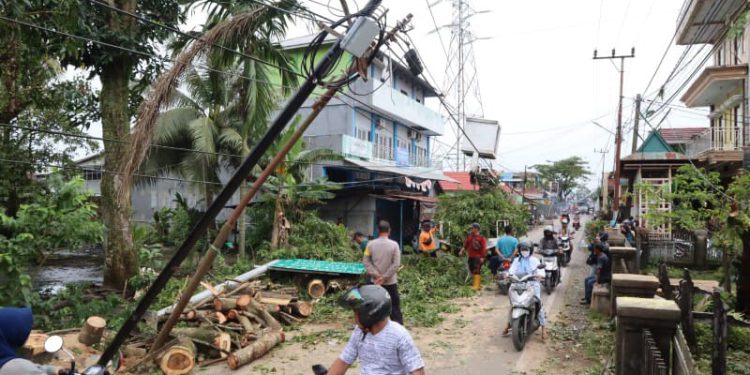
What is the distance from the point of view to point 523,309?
760 centimetres

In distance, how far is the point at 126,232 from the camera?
11344 millimetres

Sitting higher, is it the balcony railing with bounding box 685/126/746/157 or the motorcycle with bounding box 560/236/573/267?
the balcony railing with bounding box 685/126/746/157

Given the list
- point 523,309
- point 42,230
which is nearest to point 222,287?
point 42,230

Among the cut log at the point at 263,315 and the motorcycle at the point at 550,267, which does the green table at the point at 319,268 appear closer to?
the cut log at the point at 263,315

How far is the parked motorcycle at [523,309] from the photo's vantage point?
751cm

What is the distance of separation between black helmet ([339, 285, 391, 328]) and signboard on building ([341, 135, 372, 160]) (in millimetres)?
17276

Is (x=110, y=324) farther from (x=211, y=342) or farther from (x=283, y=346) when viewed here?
(x=283, y=346)

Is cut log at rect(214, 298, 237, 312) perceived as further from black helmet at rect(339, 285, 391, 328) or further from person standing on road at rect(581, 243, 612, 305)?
person standing on road at rect(581, 243, 612, 305)

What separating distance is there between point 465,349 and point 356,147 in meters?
14.6

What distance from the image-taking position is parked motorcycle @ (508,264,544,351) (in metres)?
7.51

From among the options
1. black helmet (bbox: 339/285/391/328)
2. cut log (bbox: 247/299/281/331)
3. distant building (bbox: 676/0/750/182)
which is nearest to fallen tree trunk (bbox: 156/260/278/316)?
cut log (bbox: 247/299/281/331)

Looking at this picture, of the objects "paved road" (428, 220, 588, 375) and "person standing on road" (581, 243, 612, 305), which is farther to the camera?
"person standing on road" (581, 243, 612, 305)

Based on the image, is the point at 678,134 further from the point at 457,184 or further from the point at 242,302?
the point at 242,302

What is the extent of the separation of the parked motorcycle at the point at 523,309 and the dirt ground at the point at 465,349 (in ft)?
0.65
